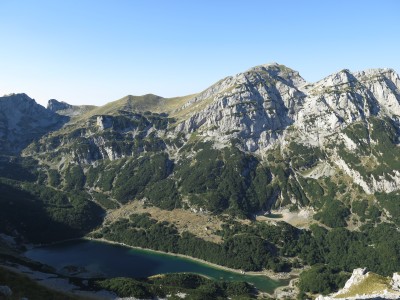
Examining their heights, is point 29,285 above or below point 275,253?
above

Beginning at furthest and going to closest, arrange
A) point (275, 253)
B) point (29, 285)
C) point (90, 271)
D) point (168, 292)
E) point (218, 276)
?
1. point (275, 253)
2. point (218, 276)
3. point (90, 271)
4. point (168, 292)
5. point (29, 285)

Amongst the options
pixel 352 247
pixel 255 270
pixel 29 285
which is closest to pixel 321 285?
pixel 255 270

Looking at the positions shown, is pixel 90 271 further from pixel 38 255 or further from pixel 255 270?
pixel 255 270

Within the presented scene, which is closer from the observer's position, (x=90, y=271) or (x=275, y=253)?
(x=90, y=271)

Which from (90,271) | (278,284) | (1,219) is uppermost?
(1,219)

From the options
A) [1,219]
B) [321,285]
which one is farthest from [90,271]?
[321,285]

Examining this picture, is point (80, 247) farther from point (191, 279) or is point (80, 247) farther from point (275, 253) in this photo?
point (275, 253)

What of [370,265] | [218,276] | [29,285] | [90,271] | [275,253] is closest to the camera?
[29,285]
